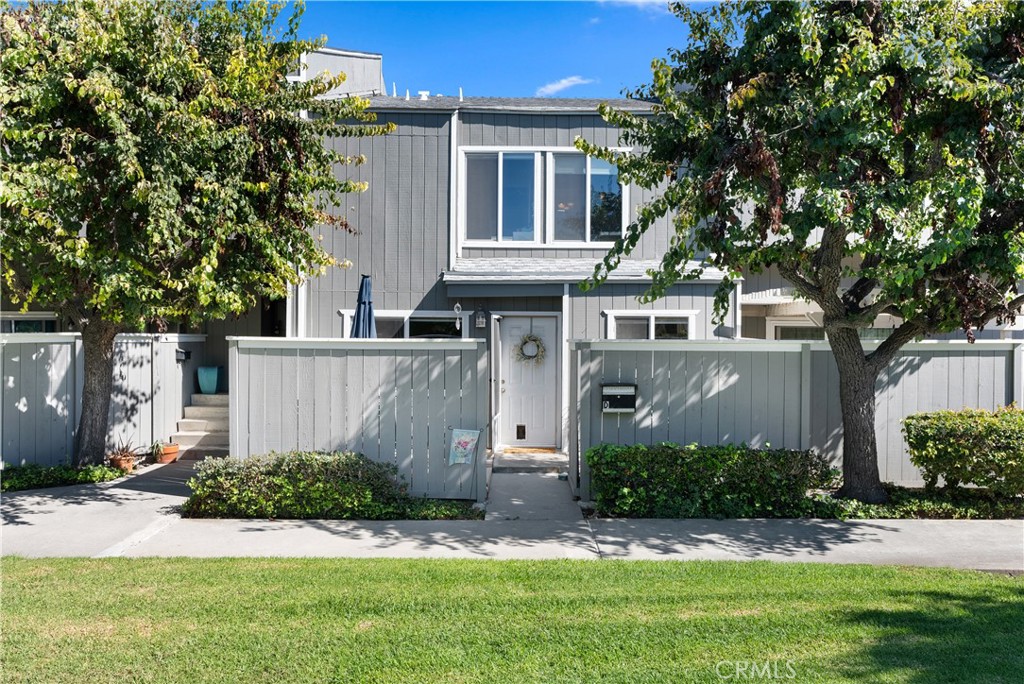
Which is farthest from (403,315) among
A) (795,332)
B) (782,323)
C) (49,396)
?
(795,332)

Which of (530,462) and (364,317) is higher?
(364,317)

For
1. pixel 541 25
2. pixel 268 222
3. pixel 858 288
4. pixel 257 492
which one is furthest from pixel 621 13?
pixel 257 492

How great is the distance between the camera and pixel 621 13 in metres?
9.59

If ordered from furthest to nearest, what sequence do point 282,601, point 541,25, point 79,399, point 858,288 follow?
point 541,25
point 79,399
point 858,288
point 282,601

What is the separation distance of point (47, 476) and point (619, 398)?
6.96 m

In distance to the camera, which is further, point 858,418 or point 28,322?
point 28,322

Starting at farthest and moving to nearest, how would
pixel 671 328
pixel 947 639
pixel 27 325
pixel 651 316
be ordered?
pixel 27 325 → pixel 671 328 → pixel 651 316 → pixel 947 639

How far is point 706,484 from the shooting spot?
7.27m

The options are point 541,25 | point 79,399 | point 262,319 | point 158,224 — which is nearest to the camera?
point 158,224

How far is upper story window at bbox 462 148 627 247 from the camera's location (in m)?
11.7

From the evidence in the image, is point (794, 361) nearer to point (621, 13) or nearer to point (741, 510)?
point (741, 510)

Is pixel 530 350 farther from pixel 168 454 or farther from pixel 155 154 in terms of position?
pixel 155 154

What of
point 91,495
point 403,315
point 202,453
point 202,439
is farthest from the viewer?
point 403,315

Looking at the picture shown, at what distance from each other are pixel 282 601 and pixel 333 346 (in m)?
3.56
